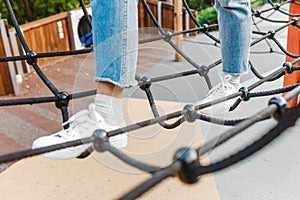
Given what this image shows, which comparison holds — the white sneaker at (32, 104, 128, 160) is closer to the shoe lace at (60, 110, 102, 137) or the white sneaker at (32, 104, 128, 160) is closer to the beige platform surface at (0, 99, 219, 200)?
the shoe lace at (60, 110, 102, 137)

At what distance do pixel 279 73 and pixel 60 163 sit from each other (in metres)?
0.69

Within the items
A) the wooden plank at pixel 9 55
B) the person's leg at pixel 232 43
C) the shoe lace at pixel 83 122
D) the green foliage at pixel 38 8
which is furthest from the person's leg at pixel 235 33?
the green foliage at pixel 38 8

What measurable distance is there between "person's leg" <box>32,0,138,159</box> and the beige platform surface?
20cm

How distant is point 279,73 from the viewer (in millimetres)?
827

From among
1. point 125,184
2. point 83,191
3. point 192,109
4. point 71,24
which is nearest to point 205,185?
point 125,184

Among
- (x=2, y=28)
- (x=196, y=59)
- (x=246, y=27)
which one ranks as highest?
(x=246, y=27)

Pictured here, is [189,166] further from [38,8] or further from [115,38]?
[38,8]

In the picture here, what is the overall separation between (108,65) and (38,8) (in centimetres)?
400

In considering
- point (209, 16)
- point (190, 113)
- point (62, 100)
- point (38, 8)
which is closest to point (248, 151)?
point (190, 113)

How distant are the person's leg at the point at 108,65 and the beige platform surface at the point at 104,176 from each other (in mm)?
197

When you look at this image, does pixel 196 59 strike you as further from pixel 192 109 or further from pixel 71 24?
pixel 192 109

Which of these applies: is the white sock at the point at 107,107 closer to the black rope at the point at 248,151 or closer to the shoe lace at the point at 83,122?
the shoe lace at the point at 83,122

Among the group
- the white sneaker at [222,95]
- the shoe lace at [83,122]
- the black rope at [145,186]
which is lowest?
the white sneaker at [222,95]

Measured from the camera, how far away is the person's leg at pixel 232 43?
79 centimetres
